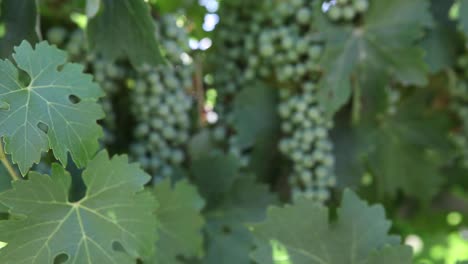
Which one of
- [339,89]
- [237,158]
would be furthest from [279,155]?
[339,89]

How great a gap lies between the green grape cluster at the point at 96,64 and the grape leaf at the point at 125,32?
129 millimetres

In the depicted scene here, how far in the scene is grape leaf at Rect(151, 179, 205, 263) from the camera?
1602 mm

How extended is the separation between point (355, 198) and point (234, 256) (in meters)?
0.48

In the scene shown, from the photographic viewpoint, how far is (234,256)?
1.84 m

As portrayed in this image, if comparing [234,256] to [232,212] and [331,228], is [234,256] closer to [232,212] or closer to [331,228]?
[232,212]

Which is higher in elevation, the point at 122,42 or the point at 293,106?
the point at 293,106

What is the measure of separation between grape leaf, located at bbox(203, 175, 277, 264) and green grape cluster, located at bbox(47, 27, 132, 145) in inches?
14.2

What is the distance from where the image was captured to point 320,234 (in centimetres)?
144

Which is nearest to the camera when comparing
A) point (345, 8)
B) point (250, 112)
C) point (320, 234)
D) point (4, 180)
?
point (4, 180)

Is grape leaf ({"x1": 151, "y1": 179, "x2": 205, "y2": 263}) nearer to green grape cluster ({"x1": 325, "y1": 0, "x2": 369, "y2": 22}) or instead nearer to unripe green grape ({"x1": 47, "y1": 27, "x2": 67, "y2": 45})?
unripe green grape ({"x1": 47, "y1": 27, "x2": 67, "y2": 45})

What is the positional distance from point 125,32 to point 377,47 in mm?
711

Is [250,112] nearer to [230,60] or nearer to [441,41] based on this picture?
[230,60]

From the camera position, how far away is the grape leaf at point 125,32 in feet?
4.88

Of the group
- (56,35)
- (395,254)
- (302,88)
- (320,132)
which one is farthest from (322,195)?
(56,35)
